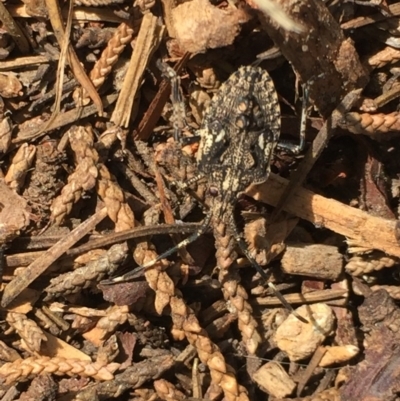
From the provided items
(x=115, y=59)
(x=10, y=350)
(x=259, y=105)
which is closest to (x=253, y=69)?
(x=259, y=105)

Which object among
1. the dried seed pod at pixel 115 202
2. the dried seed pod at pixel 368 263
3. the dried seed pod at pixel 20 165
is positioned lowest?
the dried seed pod at pixel 368 263

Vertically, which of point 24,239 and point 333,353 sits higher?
point 24,239

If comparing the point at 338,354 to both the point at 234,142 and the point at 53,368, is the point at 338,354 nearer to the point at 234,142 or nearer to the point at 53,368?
the point at 234,142

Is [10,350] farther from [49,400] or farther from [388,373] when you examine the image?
[388,373]

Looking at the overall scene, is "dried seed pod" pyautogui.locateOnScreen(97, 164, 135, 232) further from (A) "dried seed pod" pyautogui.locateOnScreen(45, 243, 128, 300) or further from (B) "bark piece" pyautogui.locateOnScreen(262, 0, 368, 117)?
(B) "bark piece" pyautogui.locateOnScreen(262, 0, 368, 117)

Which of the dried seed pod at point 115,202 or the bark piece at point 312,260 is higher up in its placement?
the dried seed pod at point 115,202

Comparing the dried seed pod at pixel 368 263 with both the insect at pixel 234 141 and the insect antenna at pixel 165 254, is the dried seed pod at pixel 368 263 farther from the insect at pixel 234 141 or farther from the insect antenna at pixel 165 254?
the insect antenna at pixel 165 254

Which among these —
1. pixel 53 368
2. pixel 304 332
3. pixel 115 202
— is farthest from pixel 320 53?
pixel 53 368

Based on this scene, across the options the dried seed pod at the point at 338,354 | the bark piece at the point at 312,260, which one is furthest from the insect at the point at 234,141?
the dried seed pod at the point at 338,354
